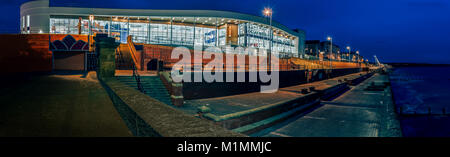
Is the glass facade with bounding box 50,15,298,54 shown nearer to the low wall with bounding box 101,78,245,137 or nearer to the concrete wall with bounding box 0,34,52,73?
the concrete wall with bounding box 0,34,52,73

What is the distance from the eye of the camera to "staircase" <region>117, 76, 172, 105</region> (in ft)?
40.3

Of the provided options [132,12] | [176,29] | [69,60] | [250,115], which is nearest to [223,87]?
[250,115]

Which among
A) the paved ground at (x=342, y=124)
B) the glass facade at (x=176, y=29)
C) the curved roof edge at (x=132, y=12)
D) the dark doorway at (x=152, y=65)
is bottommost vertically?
the paved ground at (x=342, y=124)

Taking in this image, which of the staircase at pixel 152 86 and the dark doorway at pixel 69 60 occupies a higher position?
the dark doorway at pixel 69 60

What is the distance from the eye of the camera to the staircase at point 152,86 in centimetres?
1227

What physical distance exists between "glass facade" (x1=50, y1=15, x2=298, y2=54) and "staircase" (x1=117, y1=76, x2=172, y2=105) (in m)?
19.7

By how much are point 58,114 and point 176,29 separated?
39644 mm

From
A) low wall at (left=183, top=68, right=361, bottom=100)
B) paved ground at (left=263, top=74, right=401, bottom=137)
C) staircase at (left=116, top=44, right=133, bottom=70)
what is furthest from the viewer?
staircase at (left=116, top=44, right=133, bottom=70)

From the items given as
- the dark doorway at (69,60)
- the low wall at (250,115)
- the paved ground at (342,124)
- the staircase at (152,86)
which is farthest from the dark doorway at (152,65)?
the paved ground at (342,124)

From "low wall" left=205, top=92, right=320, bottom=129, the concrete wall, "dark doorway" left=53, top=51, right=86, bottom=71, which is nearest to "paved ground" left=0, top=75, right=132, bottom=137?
"low wall" left=205, top=92, right=320, bottom=129

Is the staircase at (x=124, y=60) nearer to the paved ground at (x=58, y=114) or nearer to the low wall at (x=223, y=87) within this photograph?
the low wall at (x=223, y=87)

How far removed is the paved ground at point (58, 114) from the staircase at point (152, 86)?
14.0ft
